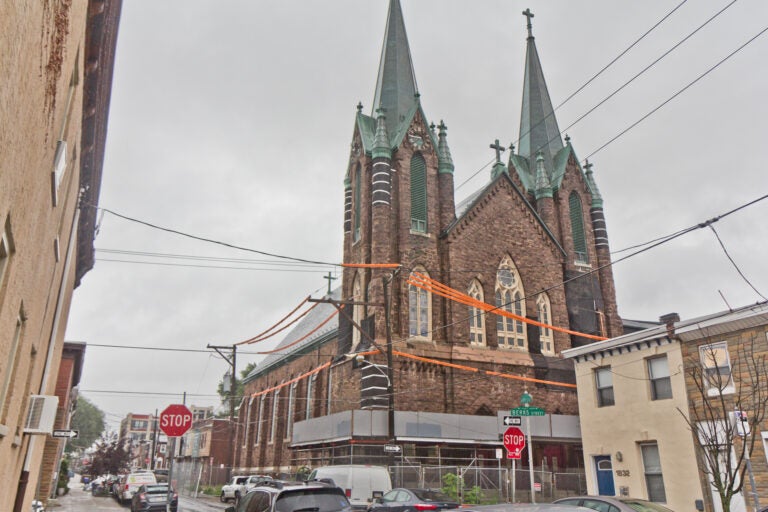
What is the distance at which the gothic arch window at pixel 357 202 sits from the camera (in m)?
34.8

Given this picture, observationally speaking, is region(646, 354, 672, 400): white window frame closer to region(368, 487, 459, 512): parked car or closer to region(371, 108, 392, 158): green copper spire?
region(368, 487, 459, 512): parked car

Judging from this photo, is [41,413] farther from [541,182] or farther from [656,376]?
[541,182]

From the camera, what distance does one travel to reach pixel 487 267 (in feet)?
110

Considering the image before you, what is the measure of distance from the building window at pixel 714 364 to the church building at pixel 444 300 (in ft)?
29.1

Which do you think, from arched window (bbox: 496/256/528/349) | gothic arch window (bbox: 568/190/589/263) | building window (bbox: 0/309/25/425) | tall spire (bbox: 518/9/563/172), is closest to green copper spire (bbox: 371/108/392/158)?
arched window (bbox: 496/256/528/349)

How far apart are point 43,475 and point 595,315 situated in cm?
2987

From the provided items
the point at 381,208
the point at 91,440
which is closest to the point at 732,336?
the point at 381,208

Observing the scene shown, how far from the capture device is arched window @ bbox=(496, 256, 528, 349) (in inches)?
1292

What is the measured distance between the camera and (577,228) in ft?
129

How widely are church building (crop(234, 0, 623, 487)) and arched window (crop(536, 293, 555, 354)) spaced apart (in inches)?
3.3

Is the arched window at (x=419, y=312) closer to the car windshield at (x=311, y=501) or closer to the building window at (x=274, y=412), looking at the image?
the car windshield at (x=311, y=501)

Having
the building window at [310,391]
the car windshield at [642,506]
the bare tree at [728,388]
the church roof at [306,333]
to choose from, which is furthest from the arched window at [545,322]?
the car windshield at [642,506]

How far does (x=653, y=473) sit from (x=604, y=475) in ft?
7.57

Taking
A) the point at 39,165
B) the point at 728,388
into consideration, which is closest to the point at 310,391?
the point at 728,388
